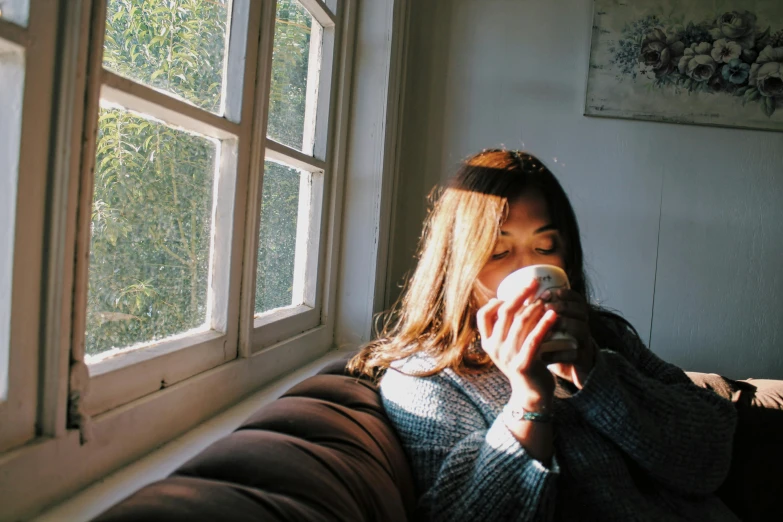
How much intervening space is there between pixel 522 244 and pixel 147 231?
609 mm

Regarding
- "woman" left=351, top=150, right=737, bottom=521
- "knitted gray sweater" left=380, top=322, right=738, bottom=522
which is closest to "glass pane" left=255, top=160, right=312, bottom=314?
"woman" left=351, top=150, right=737, bottom=521

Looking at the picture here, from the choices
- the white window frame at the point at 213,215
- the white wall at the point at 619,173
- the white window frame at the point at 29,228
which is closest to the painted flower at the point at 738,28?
the white wall at the point at 619,173

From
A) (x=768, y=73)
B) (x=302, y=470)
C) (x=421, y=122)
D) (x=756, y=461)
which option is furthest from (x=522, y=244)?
(x=768, y=73)

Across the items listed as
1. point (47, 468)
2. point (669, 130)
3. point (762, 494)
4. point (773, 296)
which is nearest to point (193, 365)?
point (47, 468)

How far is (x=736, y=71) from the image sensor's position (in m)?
1.91

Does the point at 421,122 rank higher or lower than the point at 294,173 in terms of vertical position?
higher

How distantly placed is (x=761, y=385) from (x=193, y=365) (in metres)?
1.39

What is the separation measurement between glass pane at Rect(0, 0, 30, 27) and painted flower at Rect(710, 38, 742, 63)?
2048mm

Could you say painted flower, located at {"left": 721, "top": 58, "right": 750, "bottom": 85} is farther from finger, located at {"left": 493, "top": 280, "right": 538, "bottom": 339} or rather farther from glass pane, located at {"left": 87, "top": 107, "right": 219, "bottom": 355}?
glass pane, located at {"left": 87, "top": 107, "right": 219, "bottom": 355}

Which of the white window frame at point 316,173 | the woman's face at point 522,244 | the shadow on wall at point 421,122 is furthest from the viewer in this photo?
the shadow on wall at point 421,122

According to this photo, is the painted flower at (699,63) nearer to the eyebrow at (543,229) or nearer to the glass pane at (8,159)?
the eyebrow at (543,229)

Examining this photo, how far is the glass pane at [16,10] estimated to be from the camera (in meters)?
0.58

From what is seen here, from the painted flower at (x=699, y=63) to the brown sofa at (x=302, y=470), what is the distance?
1671 millimetres

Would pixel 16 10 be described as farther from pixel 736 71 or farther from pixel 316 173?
pixel 736 71
